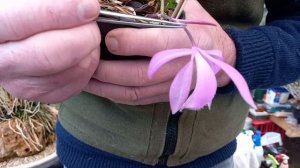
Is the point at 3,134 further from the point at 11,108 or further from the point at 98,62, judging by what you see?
the point at 98,62

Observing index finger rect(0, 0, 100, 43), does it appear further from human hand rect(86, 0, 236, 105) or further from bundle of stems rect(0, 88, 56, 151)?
bundle of stems rect(0, 88, 56, 151)

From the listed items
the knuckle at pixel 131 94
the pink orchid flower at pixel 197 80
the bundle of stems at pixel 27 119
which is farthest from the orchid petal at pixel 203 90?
the bundle of stems at pixel 27 119

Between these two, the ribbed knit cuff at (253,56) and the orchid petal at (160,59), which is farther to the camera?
the ribbed knit cuff at (253,56)

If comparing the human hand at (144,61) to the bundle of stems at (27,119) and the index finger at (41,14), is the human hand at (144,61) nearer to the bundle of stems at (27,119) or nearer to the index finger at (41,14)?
the index finger at (41,14)

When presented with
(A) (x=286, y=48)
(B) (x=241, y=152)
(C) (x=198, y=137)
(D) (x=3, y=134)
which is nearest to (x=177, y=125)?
(C) (x=198, y=137)

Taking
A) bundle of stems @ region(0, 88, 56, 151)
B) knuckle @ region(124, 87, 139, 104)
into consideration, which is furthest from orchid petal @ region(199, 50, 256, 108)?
bundle of stems @ region(0, 88, 56, 151)

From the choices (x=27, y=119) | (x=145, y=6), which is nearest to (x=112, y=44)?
(x=145, y=6)
